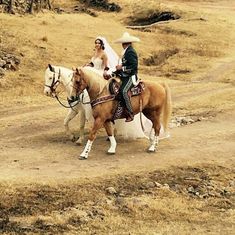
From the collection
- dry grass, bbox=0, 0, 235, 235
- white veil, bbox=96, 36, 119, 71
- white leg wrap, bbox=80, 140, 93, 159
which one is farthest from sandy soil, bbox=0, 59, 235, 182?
white veil, bbox=96, 36, 119, 71

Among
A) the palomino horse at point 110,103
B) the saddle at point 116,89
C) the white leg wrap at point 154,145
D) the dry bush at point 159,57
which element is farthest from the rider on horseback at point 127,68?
the dry bush at point 159,57

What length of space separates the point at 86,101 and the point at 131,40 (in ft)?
6.58

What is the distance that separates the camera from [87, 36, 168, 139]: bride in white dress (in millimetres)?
15172

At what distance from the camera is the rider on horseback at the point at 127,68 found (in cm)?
1407

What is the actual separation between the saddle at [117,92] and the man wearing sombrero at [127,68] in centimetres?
11

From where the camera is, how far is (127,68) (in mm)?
14109

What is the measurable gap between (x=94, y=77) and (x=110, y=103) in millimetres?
743

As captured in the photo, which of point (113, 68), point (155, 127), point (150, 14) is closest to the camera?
point (155, 127)

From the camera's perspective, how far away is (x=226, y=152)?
1538cm

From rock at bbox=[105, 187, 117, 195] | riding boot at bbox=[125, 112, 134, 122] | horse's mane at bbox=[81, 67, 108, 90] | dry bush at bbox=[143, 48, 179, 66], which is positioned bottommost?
dry bush at bbox=[143, 48, 179, 66]

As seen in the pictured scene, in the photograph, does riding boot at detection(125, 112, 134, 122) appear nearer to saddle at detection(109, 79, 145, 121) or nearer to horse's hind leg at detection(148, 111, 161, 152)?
saddle at detection(109, 79, 145, 121)

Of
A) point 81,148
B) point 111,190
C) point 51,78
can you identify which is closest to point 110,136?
point 81,148

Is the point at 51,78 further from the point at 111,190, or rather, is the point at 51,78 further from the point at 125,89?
the point at 111,190

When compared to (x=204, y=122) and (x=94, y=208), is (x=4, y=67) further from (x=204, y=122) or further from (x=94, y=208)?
(x=94, y=208)
